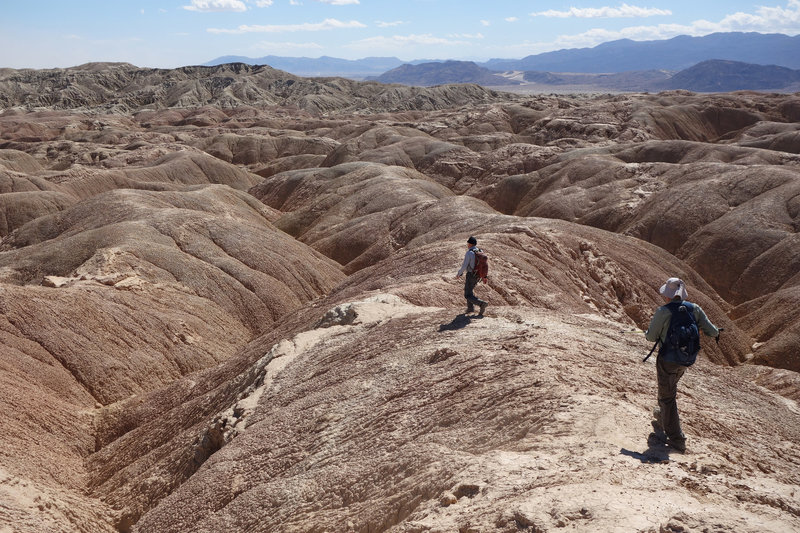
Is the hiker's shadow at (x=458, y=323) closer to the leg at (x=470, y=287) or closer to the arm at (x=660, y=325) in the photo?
the leg at (x=470, y=287)

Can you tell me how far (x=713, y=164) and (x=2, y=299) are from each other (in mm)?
45610

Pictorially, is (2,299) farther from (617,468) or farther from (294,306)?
(617,468)

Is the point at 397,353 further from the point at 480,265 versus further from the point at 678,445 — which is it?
the point at 678,445

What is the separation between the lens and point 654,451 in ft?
25.0

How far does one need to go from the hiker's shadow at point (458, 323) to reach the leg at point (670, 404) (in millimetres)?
5611

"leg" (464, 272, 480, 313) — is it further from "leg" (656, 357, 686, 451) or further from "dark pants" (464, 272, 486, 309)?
"leg" (656, 357, 686, 451)

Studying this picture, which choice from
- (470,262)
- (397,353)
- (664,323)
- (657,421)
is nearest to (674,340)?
(664,323)

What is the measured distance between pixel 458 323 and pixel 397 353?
1679 millimetres

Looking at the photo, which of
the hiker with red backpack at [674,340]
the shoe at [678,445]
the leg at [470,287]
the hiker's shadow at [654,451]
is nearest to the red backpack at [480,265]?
the leg at [470,287]

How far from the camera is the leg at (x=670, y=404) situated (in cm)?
784

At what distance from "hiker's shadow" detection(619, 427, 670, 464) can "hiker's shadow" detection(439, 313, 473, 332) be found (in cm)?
553

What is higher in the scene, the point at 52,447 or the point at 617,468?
the point at 617,468

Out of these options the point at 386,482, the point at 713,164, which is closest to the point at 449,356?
the point at 386,482

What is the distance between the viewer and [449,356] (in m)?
11.6
